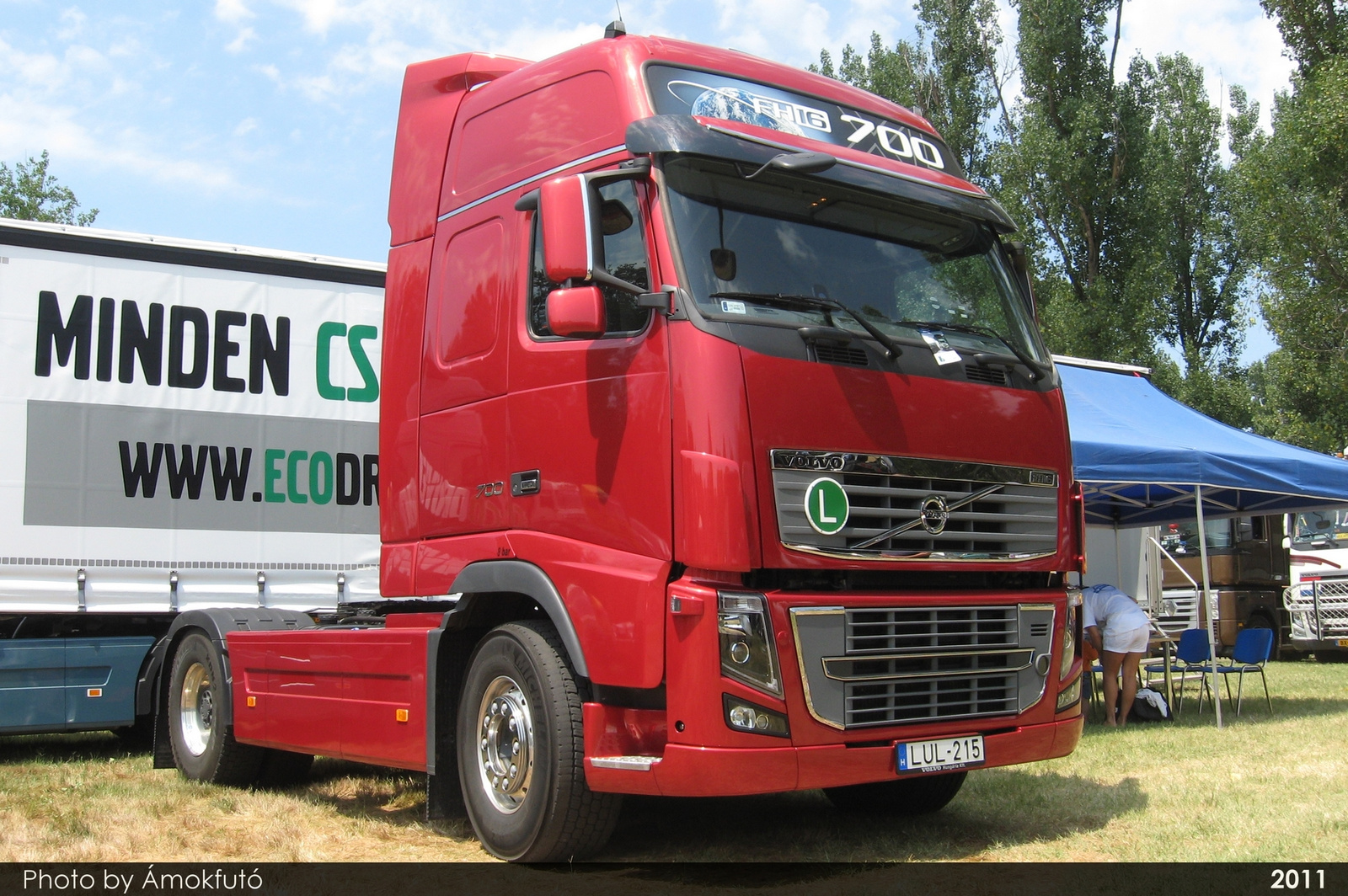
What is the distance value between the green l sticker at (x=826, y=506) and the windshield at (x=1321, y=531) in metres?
17.3

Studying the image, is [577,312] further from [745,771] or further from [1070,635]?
[1070,635]

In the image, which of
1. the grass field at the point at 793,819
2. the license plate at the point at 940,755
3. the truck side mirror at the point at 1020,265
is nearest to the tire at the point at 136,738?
the grass field at the point at 793,819

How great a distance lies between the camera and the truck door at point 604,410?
15.2ft

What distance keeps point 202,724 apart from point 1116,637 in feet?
23.6

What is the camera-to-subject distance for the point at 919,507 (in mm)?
4859

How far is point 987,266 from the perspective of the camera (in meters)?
5.64

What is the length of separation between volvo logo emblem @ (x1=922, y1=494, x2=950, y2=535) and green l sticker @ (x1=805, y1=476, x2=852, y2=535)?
1.28 feet

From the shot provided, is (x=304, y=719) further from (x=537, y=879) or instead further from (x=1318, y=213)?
(x=1318, y=213)

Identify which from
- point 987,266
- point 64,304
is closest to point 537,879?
point 987,266

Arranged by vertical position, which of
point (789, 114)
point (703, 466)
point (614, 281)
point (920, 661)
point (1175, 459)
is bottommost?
point (920, 661)

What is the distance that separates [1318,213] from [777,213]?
20.9m

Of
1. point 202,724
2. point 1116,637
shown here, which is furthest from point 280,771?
point 1116,637

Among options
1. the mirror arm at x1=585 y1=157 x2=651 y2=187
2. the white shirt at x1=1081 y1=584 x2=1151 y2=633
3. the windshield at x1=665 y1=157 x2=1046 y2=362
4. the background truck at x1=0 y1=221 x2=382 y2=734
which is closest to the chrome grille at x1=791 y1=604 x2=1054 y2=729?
the windshield at x1=665 y1=157 x2=1046 y2=362

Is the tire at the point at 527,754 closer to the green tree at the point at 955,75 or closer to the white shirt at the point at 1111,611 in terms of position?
the white shirt at the point at 1111,611
